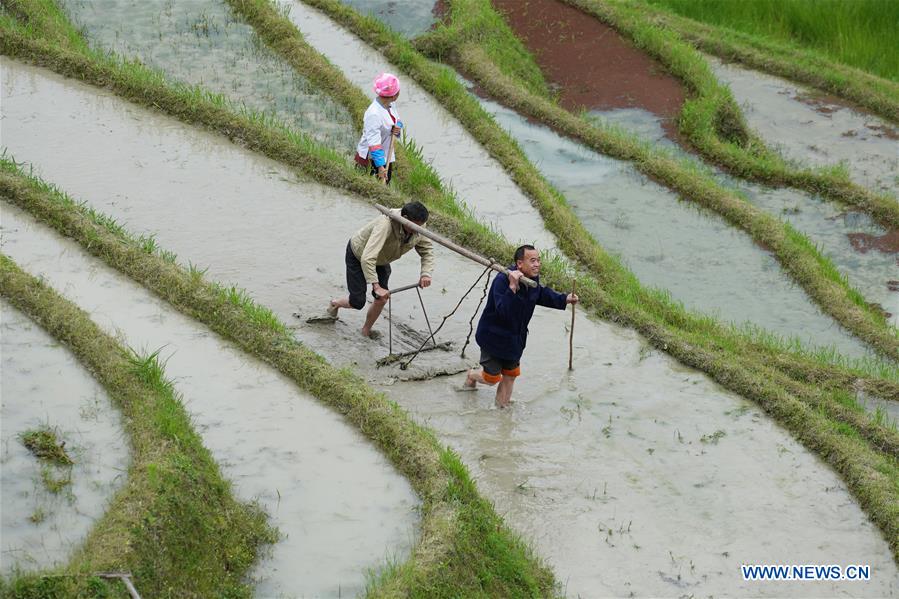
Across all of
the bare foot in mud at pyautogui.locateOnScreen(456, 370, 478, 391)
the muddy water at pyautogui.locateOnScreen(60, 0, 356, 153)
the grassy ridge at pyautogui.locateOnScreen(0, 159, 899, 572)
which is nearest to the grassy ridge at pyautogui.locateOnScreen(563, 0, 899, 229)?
the grassy ridge at pyautogui.locateOnScreen(0, 159, 899, 572)

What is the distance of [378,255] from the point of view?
7348mm

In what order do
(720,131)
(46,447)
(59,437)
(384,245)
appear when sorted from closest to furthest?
(46,447) → (59,437) → (384,245) → (720,131)

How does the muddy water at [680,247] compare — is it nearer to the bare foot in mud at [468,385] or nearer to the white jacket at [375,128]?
the white jacket at [375,128]

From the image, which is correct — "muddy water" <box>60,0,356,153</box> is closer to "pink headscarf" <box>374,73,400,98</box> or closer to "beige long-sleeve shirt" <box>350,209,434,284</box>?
"pink headscarf" <box>374,73,400,98</box>

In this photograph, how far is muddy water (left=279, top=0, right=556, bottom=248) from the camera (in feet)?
32.3

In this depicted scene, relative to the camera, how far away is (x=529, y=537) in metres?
5.95

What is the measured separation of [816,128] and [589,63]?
2903 mm

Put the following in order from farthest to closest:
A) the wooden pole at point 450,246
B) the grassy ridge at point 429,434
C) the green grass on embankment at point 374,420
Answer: the wooden pole at point 450,246 → the grassy ridge at point 429,434 → the green grass on embankment at point 374,420

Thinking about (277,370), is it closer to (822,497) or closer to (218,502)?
(218,502)

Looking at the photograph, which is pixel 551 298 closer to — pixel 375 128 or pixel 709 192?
pixel 375 128

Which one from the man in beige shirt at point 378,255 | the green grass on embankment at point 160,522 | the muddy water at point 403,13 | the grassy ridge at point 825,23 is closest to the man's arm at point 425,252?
the man in beige shirt at point 378,255

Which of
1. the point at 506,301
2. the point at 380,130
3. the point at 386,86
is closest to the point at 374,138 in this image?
the point at 380,130

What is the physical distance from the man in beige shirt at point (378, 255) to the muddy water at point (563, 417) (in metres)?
0.31

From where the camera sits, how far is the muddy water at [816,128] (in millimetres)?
11852
